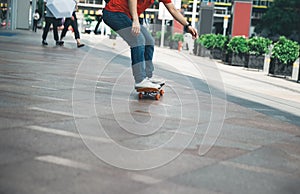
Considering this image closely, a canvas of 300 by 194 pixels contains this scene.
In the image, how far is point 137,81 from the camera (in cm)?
651

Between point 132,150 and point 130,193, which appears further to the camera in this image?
point 132,150

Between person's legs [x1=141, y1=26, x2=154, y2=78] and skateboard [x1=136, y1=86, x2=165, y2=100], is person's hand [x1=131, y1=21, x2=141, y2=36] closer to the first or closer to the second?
Result: person's legs [x1=141, y1=26, x2=154, y2=78]

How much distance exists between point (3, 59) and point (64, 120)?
6.16 m

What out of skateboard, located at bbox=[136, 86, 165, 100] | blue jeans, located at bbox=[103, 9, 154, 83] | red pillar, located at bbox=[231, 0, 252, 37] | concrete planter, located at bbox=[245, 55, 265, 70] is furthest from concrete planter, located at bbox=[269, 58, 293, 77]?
red pillar, located at bbox=[231, 0, 252, 37]

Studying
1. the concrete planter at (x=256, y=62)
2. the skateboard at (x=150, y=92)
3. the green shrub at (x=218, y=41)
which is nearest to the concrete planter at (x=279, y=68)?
the concrete planter at (x=256, y=62)

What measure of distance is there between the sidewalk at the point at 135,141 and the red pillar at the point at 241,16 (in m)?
48.5

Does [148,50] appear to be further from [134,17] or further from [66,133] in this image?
[66,133]

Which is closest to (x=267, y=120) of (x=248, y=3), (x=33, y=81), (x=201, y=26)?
(x=33, y=81)

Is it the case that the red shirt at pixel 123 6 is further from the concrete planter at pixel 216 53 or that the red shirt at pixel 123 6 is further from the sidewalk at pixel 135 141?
the concrete planter at pixel 216 53

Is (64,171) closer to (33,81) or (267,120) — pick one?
(267,120)

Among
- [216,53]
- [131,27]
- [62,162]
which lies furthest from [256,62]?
[62,162]

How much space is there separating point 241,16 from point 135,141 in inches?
2183

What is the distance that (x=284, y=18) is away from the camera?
81938 millimetres

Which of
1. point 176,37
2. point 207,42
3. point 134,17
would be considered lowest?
point 176,37
